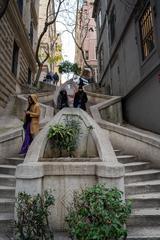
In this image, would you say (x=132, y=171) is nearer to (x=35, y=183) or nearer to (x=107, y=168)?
(x=107, y=168)

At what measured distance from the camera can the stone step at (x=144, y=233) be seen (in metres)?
3.28

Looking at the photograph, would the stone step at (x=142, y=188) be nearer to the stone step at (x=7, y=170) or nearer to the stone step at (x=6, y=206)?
the stone step at (x=6, y=206)

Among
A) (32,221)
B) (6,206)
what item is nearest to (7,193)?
(6,206)

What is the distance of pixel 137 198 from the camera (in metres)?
4.23

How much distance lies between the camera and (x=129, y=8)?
36.6 ft

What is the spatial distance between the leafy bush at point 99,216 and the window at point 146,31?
7735mm

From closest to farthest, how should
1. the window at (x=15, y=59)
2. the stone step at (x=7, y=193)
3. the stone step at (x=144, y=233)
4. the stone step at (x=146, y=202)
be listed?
the stone step at (x=144, y=233) < the stone step at (x=146, y=202) < the stone step at (x=7, y=193) < the window at (x=15, y=59)

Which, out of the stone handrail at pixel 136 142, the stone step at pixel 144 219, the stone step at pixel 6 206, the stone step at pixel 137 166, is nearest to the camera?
the stone step at pixel 144 219

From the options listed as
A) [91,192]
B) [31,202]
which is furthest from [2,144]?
[91,192]

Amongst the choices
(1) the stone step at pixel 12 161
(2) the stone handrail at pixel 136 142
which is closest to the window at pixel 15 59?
(2) the stone handrail at pixel 136 142

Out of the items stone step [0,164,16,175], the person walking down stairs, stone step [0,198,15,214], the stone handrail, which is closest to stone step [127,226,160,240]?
stone step [0,198,15,214]

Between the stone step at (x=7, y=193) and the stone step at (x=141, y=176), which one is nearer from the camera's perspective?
the stone step at (x=7, y=193)

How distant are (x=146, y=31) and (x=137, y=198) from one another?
25.6ft

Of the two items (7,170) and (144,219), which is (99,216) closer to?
(144,219)
